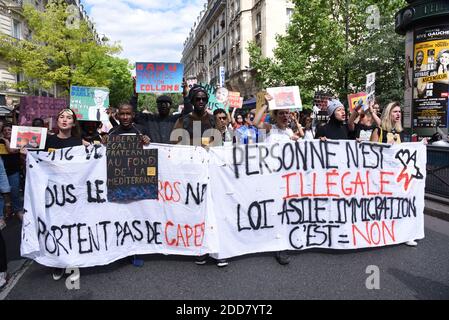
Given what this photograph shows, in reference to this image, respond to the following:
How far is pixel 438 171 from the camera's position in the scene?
6250 mm

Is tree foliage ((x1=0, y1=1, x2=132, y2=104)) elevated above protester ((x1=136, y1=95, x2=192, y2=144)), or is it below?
above

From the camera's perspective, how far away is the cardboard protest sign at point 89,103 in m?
7.36

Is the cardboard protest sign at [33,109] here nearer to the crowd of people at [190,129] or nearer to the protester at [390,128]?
the crowd of people at [190,129]

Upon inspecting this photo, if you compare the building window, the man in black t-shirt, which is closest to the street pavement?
the man in black t-shirt

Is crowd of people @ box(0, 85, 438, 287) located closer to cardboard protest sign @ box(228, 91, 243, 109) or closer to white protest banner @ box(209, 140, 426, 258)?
white protest banner @ box(209, 140, 426, 258)

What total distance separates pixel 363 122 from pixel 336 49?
1431cm

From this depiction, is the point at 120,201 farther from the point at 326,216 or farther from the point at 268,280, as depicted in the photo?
the point at 326,216

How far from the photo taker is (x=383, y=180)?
4125 mm

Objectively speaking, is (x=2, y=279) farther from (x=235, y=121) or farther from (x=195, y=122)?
(x=235, y=121)

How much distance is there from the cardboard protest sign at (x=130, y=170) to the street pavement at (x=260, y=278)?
0.80 meters

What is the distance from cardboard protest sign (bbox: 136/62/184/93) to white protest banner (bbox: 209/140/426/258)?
96.1 inches

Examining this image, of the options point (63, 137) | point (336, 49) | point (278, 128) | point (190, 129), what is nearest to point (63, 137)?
point (63, 137)

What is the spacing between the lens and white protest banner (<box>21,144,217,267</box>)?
349 cm

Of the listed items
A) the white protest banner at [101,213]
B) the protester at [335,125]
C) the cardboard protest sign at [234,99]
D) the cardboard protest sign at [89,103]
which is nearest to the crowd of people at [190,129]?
the protester at [335,125]
